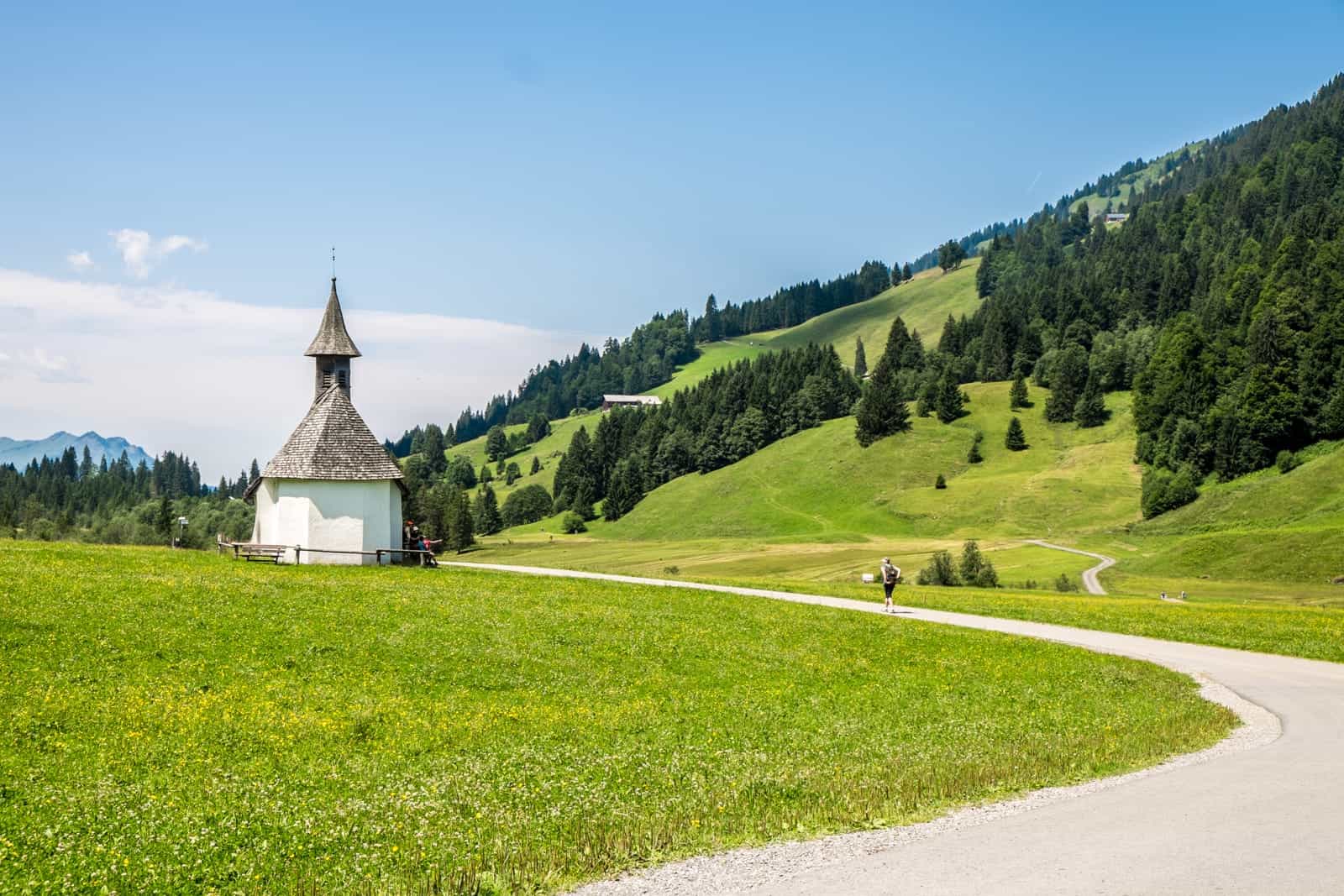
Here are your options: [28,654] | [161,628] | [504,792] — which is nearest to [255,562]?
[161,628]

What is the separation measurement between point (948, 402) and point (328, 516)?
14582 cm

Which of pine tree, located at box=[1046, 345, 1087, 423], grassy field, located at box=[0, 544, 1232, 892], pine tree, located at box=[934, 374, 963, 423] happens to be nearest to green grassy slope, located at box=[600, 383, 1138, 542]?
pine tree, located at box=[934, 374, 963, 423]

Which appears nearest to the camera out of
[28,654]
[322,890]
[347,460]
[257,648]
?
[322,890]

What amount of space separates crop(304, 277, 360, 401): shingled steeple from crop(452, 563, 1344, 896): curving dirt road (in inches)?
1990

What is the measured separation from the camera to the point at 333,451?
53.2 meters

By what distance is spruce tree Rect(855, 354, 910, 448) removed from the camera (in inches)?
6969

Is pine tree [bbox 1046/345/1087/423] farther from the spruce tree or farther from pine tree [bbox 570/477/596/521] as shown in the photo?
pine tree [bbox 570/477/596/521]

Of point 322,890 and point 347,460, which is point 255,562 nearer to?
point 347,460

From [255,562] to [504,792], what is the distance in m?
33.6

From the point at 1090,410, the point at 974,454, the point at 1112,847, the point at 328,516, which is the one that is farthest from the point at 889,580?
the point at 1090,410

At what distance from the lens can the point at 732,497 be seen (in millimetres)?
171750

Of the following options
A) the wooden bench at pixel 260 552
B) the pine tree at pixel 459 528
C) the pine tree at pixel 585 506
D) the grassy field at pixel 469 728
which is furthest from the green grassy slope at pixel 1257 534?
the pine tree at pixel 585 506

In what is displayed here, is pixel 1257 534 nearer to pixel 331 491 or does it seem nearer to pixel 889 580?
pixel 889 580

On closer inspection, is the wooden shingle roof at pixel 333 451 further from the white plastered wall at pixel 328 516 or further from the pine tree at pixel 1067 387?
the pine tree at pixel 1067 387
